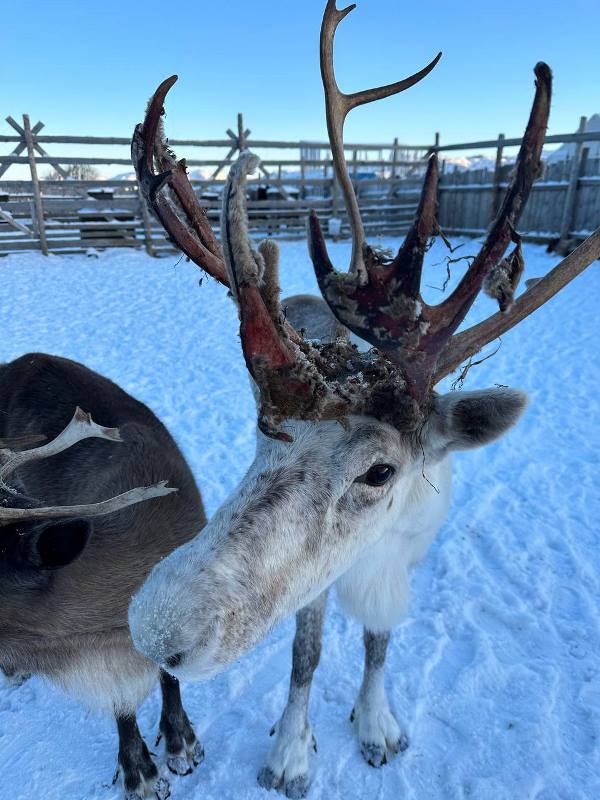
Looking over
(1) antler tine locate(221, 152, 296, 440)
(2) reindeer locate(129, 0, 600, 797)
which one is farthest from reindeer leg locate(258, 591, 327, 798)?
(1) antler tine locate(221, 152, 296, 440)

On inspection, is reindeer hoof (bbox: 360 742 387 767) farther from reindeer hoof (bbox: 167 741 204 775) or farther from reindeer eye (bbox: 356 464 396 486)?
reindeer eye (bbox: 356 464 396 486)

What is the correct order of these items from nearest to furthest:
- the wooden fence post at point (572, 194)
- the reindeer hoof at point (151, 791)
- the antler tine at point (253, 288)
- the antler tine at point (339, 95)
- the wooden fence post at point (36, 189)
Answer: the antler tine at point (253, 288)
the antler tine at point (339, 95)
the reindeer hoof at point (151, 791)
the wooden fence post at point (572, 194)
the wooden fence post at point (36, 189)

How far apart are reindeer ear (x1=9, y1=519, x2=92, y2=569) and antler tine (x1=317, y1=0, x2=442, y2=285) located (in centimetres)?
133

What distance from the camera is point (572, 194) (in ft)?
42.3

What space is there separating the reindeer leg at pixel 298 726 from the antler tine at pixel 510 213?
155cm

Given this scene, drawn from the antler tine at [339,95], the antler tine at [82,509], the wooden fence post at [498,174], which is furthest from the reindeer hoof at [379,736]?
the wooden fence post at [498,174]

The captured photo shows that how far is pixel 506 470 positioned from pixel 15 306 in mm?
9181

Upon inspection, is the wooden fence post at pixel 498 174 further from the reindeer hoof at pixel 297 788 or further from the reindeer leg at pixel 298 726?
the reindeer hoof at pixel 297 788

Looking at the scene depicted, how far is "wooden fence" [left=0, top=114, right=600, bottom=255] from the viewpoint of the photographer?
13148 mm

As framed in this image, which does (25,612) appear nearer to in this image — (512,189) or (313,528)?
(313,528)

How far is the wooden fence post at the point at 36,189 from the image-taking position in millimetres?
13133

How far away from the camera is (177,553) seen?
1.40 meters

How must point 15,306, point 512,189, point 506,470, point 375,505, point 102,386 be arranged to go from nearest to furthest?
1. point 512,189
2. point 375,505
3. point 102,386
4. point 506,470
5. point 15,306

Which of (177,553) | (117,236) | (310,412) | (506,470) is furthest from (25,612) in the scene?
(117,236)
